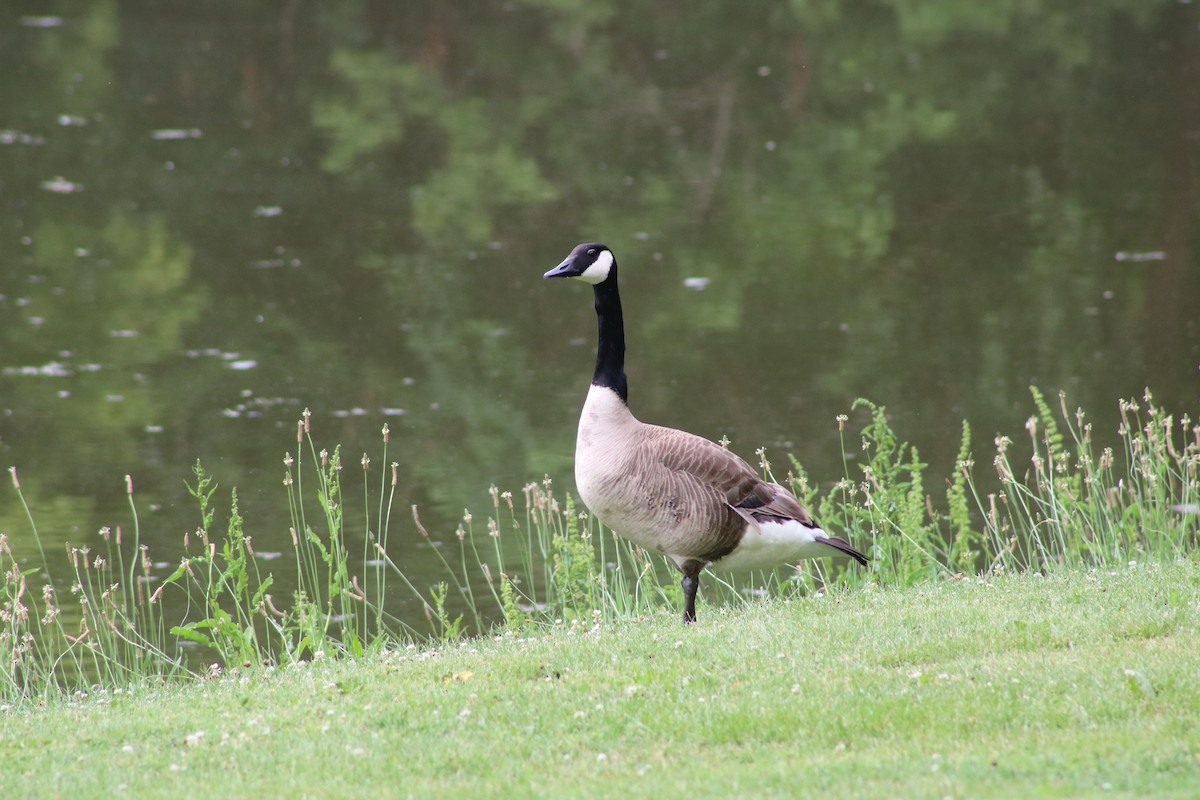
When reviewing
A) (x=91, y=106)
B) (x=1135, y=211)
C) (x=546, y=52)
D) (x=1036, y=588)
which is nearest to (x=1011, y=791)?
(x=1036, y=588)

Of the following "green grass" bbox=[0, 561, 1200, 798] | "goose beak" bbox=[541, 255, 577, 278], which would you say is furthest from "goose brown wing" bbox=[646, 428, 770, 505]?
"goose beak" bbox=[541, 255, 577, 278]

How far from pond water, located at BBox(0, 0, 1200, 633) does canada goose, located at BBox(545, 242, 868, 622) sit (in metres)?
3.98

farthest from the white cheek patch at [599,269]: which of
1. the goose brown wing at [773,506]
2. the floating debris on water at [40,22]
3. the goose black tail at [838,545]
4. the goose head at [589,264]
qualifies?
the floating debris on water at [40,22]

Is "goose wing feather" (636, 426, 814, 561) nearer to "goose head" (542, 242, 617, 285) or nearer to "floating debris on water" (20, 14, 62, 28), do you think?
"goose head" (542, 242, 617, 285)

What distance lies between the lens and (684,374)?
1535cm

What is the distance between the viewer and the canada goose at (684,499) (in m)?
6.97

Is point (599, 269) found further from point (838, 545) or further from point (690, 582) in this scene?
point (838, 545)

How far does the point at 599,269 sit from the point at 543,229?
13450mm

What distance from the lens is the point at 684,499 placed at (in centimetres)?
694

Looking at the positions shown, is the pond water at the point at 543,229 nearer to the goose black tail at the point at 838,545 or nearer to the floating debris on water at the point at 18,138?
the floating debris on water at the point at 18,138

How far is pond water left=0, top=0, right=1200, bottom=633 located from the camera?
14.0m

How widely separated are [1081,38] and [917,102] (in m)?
6.94

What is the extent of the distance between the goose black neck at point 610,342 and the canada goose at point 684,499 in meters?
0.02

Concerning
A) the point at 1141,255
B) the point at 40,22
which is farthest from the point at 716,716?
the point at 40,22
